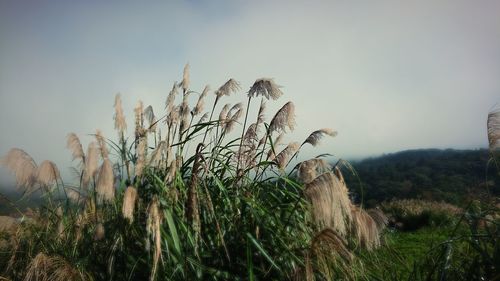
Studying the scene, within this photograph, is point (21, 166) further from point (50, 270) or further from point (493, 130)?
point (493, 130)

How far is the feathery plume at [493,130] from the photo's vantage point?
277 cm

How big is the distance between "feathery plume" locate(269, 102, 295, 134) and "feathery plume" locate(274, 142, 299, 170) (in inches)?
14.7

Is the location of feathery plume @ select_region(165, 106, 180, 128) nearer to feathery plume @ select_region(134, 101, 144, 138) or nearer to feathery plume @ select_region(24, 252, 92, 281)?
feathery plume @ select_region(134, 101, 144, 138)

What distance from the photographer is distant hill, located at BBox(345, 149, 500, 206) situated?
139 inches

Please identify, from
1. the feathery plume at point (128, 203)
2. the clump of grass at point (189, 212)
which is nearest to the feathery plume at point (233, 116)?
the clump of grass at point (189, 212)

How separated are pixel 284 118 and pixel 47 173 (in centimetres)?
241

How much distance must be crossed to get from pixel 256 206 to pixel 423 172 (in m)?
20.9

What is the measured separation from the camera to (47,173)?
13.0ft

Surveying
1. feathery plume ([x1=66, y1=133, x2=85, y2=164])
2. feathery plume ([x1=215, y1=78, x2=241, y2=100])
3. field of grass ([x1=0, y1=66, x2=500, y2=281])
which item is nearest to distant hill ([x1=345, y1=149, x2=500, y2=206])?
field of grass ([x1=0, y1=66, x2=500, y2=281])

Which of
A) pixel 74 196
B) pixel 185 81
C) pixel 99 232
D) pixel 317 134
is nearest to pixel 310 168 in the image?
pixel 317 134

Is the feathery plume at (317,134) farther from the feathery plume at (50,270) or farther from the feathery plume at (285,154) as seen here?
the feathery plume at (50,270)

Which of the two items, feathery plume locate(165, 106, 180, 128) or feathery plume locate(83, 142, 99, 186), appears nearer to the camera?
feathery plume locate(83, 142, 99, 186)

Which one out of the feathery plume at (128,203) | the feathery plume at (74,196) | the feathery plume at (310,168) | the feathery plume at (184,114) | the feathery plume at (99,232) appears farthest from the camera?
the feathery plume at (74,196)

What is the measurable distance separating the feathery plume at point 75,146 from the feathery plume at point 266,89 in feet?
6.61
